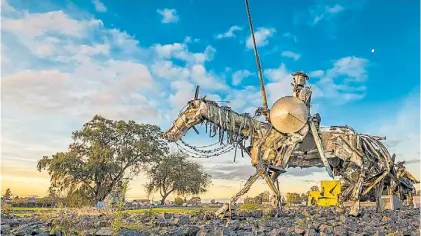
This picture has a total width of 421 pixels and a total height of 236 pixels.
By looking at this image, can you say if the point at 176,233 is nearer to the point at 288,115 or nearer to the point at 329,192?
the point at 288,115

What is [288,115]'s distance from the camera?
15.2 metres

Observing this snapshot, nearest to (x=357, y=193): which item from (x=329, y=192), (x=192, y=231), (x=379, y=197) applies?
(x=379, y=197)

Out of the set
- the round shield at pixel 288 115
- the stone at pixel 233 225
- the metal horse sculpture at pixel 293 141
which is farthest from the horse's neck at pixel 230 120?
the stone at pixel 233 225

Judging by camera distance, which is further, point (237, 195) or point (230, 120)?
point (230, 120)

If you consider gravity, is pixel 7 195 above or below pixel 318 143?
below

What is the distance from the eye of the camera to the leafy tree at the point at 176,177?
49.1 metres

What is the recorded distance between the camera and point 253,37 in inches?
698

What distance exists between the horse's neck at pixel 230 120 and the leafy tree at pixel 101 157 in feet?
90.2

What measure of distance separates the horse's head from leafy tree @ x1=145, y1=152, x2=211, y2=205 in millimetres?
32981

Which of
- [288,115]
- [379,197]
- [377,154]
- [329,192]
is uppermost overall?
[288,115]

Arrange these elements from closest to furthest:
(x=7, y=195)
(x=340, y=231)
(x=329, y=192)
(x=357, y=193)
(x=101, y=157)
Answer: (x=340, y=231) → (x=357, y=193) → (x=7, y=195) → (x=329, y=192) → (x=101, y=157)

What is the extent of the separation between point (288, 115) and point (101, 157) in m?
29.2

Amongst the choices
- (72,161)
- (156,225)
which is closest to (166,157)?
(72,161)

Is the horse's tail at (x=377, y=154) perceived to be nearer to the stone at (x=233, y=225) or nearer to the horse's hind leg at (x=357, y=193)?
the horse's hind leg at (x=357, y=193)
